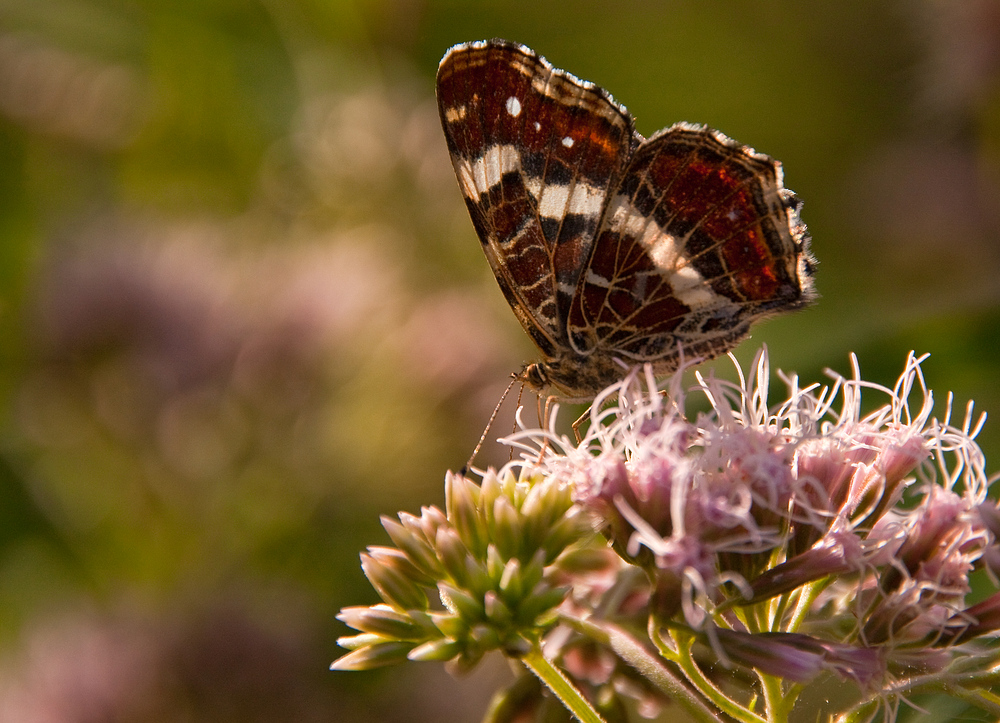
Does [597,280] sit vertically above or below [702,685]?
above

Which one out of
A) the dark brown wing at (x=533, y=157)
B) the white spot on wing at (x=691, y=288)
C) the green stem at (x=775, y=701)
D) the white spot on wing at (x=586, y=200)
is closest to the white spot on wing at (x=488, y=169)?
the dark brown wing at (x=533, y=157)

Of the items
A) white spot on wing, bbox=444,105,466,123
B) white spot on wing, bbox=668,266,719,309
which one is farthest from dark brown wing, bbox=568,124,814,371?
white spot on wing, bbox=444,105,466,123

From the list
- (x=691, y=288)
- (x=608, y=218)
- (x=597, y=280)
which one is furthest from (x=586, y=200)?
(x=691, y=288)

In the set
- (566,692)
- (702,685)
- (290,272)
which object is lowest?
(566,692)

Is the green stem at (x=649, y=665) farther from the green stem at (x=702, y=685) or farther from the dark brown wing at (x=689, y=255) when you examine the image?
the dark brown wing at (x=689, y=255)

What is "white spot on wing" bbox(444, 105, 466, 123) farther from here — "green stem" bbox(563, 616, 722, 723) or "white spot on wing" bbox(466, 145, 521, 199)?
"green stem" bbox(563, 616, 722, 723)

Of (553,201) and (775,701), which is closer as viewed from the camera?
(775,701)

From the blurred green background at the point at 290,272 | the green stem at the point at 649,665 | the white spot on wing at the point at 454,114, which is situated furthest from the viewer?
the blurred green background at the point at 290,272

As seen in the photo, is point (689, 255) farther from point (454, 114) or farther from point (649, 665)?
point (649, 665)
